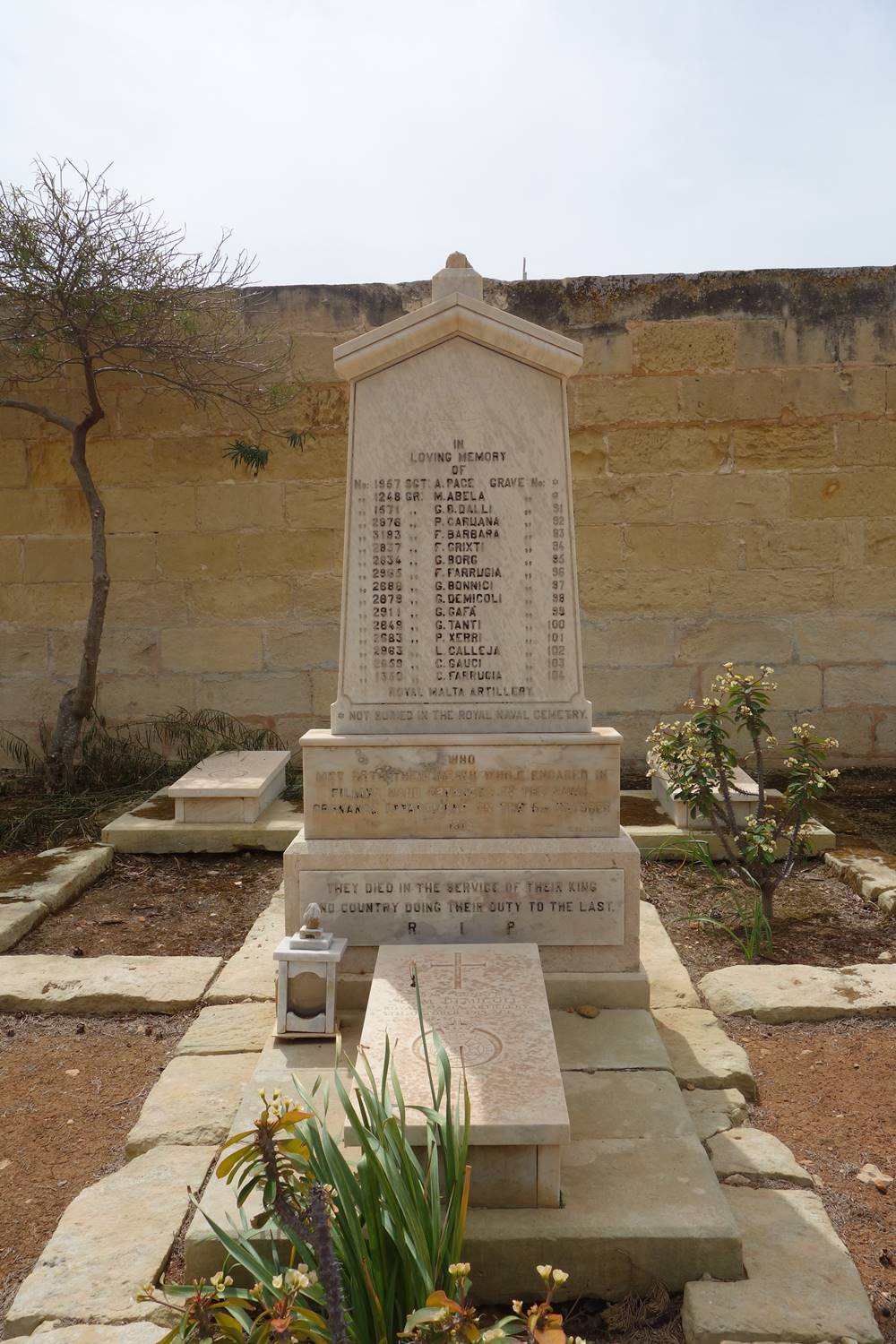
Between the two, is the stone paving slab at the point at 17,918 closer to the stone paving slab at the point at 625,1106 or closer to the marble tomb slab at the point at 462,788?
the marble tomb slab at the point at 462,788

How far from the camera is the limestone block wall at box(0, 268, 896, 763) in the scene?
615cm

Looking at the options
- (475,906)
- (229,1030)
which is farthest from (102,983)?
(475,906)

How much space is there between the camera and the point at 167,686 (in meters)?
6.48

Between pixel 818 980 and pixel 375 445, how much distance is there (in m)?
2.34

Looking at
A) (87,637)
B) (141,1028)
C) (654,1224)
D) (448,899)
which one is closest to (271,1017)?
(141,1028)

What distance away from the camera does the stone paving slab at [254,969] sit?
336 cm

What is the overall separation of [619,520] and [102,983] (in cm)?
411

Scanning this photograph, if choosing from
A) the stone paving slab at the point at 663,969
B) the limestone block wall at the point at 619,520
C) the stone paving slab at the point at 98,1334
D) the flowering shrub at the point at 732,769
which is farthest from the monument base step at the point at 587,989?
the limestone block wall at the point at 619,520

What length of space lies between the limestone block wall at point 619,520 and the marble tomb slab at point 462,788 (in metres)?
3.09

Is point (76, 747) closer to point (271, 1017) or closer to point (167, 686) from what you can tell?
point (167, 686)

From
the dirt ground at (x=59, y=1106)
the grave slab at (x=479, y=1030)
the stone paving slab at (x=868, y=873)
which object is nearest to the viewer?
the grave slab at (x=479, y=1030)

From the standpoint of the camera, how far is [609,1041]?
287 centimetres

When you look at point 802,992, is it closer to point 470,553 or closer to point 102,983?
point 470,553

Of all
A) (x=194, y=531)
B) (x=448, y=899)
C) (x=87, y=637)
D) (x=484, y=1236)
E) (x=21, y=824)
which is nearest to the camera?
(x=484, y=1236)
